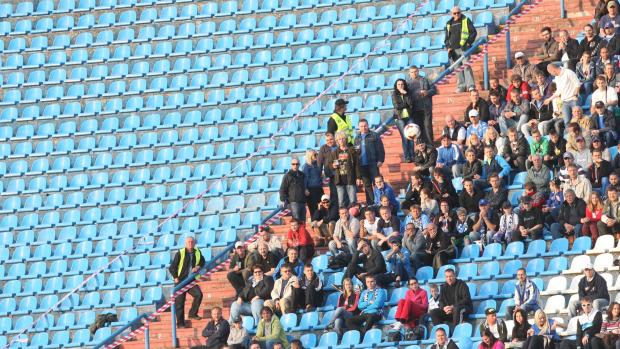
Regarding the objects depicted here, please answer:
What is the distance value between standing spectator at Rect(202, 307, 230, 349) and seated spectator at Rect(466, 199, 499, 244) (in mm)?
3244

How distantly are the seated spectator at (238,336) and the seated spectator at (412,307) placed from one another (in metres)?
1.95

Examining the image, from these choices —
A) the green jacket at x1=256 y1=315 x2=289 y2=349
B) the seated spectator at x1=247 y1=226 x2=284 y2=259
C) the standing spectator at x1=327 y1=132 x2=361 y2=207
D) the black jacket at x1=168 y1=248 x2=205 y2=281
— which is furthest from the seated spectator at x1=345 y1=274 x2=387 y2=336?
the black jacket at x1=168 y1=248 x2=205 y2=281

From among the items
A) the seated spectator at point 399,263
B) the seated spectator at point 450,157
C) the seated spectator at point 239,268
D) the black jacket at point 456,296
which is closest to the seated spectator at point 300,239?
the seated spectator at point 239,268

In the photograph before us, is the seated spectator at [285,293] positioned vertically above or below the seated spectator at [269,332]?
above

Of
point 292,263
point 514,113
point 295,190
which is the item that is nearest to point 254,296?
point 292,263

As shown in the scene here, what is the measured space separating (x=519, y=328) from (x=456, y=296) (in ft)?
4.49

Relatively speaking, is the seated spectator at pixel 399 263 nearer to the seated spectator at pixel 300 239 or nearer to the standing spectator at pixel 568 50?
the seated spectator at pixel 300 239

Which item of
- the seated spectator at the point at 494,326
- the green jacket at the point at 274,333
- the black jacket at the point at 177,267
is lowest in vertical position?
the seated spectator at the point at 494,326

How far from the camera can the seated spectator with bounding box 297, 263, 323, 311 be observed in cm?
2381

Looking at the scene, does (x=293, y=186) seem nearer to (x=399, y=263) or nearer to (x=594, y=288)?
(x=399, y=263)

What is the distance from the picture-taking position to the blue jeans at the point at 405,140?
85.8 ft

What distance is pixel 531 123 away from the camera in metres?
24.8

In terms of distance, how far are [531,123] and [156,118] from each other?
7.15 m

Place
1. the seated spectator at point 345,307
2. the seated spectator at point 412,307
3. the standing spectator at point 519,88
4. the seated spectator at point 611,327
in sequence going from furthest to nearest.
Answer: the standing spectator at point 519,88 → the seated spectator at point 345,307 → the seated spectator at point 412,307 → the seated spectator at point 611,327
